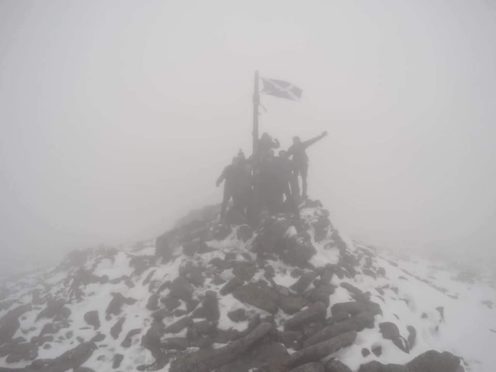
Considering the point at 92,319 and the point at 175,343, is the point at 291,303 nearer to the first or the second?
the point at 175,343

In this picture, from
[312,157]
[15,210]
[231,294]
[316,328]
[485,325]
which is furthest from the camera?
[312,157]

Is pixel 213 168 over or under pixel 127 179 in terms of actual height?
over

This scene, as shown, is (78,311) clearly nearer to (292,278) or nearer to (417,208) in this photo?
(292,278)

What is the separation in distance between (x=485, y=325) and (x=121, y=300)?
1691 cm

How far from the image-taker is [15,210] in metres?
131

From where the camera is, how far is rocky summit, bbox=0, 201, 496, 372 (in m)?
10.5

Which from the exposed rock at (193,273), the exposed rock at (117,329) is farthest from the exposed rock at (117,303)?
the exposed rock at (193,273)

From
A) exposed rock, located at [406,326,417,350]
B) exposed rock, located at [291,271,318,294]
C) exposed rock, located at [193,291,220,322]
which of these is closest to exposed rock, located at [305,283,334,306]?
exposed rock, located at [291,271,318,294]

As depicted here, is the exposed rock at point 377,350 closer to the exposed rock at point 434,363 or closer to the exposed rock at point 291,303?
the exposed rock at point 434,363

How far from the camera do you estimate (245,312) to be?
1232cm

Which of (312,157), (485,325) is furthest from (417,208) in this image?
(485,325)

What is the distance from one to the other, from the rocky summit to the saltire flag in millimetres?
7318

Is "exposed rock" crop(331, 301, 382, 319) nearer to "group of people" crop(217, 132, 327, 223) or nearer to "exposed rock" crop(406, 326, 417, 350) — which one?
"exposed rock" crop(406, 326, 417, 350)

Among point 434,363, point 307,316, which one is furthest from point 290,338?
point 434,363
